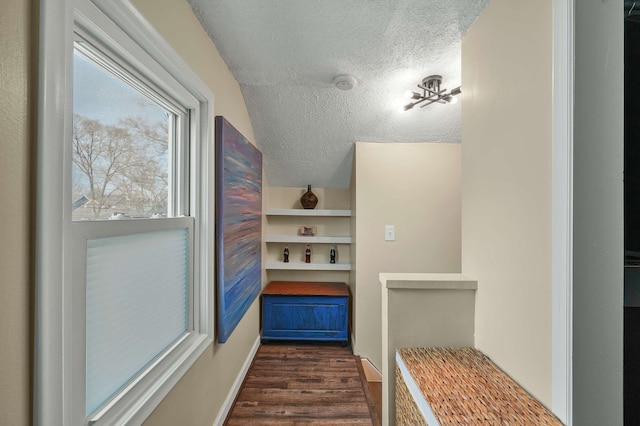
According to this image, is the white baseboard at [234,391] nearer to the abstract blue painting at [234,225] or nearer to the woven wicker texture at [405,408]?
the abstract blue painting at [234,225]

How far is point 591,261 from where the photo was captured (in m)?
0.74

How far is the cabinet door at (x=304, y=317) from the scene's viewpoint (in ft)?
8.41

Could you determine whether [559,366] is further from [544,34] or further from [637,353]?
[544,34]

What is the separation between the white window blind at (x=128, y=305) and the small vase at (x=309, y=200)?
5.99ft

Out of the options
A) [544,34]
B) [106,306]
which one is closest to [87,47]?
[106,306]

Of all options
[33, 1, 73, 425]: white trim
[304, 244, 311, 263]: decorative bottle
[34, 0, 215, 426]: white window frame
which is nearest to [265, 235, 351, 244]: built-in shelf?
[304, 244, 311, 263]: decorative bottle

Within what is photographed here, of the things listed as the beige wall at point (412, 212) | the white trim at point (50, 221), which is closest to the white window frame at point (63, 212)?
the white trim at point (50, 221)

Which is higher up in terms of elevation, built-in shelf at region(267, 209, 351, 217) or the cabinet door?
built-in shelf at region(267, 209, 351, 217)

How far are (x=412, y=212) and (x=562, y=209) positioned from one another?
5.55 ft

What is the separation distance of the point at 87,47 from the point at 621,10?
147 cm

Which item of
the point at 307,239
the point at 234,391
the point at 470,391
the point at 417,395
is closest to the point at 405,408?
the point at 417,395

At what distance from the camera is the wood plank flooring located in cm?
169

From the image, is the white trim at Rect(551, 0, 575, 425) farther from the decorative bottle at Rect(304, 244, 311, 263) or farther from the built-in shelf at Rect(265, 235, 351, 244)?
the decorative bottle at Rect(304, 244, 311, 263)

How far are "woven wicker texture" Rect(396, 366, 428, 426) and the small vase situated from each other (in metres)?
2.02
